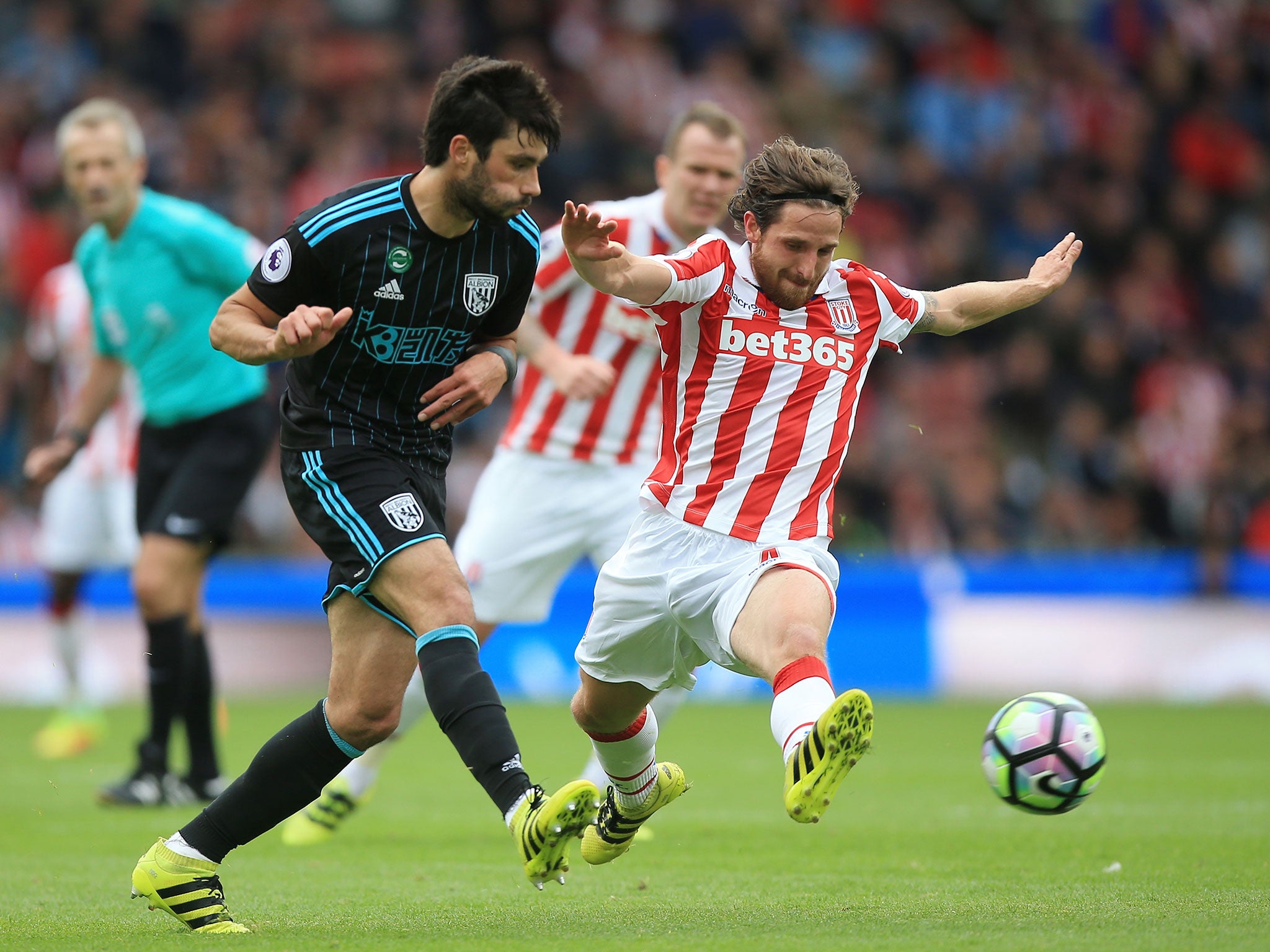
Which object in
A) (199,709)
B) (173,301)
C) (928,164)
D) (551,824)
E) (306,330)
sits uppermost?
(928,164)

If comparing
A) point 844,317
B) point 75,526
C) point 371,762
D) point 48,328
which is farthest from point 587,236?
point 48,328

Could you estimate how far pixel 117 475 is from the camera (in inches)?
394

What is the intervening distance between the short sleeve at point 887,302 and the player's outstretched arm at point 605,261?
0.68m

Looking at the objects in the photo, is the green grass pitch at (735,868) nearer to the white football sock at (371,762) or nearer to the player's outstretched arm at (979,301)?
the white football sock at (371,762)

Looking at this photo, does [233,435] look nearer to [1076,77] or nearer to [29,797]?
[29,797]

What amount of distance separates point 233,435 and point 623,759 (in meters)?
2.96

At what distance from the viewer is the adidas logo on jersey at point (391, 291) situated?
4660 mm

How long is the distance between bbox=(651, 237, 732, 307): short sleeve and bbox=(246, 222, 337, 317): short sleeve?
3.16 ft

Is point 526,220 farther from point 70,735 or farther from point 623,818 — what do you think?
point 70,735

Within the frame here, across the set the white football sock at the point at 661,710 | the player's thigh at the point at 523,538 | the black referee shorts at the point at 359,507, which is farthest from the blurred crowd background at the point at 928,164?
the black referee shorts at the point at 359,507

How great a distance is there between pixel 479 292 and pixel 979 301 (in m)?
1.61

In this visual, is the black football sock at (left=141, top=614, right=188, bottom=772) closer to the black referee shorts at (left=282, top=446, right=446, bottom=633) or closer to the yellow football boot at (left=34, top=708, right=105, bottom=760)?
the yellow football boot at (left=34, top=708, right=105, bottom=760)

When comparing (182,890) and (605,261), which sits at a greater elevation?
(605,261)

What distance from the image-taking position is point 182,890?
177 inches
